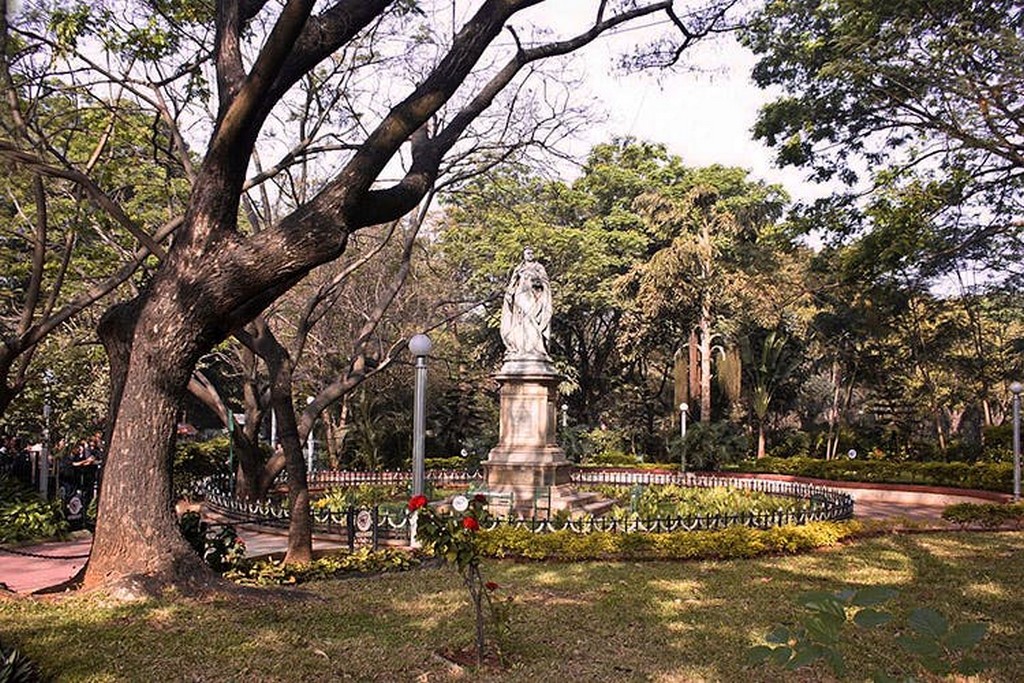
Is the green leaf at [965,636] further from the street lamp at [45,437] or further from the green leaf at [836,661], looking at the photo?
the street lamp at [45,437]

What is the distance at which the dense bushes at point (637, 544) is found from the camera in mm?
10641

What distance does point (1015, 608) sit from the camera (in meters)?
8.02

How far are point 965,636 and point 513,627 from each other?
18.0ft

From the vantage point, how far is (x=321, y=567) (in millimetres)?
9367

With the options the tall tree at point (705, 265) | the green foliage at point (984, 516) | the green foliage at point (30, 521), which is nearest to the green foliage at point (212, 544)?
the green foliage at point (30, 521)

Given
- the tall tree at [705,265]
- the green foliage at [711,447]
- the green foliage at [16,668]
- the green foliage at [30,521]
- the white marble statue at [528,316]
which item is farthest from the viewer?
the tall tree at [705,265]

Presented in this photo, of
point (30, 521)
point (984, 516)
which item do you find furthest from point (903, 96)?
point (30, 521)

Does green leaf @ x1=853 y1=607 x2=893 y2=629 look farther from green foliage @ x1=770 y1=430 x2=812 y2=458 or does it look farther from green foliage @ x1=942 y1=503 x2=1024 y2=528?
green foliage @ x1=770 y1=430 x2=812 y2=458

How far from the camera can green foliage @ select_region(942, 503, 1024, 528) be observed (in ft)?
47.0

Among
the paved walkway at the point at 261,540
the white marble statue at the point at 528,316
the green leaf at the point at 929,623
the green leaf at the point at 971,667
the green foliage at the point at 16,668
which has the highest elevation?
the white marble statue at the point at 528,316

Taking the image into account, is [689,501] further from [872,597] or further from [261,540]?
[872,597]

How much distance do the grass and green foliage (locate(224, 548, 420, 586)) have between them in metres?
0.44

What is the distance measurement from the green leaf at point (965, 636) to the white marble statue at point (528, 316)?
14.0 meters

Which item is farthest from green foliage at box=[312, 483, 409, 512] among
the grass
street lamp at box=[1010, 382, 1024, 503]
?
street lamp at box=[1010, 382, 1024, 503]
